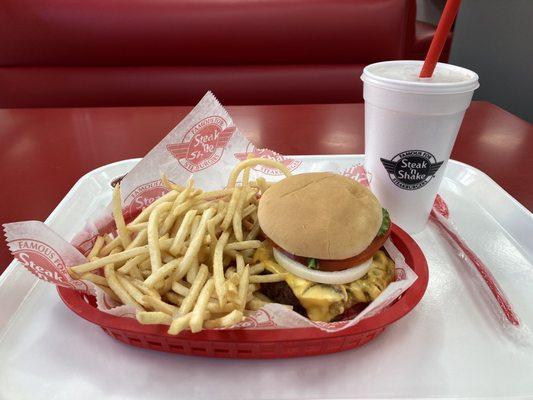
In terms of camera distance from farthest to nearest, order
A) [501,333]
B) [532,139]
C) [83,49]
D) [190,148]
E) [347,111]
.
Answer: [83,49] → [347,111] → [532,139] → [190,148] → [501,333]

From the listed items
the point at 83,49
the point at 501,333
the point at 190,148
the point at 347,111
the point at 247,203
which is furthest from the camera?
the point at 83,49

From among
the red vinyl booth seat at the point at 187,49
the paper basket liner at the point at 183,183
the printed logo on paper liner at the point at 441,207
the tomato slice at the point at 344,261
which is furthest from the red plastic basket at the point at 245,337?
the red vinyl booth seat at the point at 187,49

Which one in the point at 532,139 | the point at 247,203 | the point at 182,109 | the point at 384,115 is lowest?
the point at 532,139

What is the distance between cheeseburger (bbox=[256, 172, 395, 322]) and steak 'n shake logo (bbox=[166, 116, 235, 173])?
40cm

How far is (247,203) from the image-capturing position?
1287mm

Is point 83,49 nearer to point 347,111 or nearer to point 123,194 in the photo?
point 347,111

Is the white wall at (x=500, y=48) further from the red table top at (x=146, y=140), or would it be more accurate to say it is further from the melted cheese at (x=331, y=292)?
the melted cheese at (x=331, y=292)

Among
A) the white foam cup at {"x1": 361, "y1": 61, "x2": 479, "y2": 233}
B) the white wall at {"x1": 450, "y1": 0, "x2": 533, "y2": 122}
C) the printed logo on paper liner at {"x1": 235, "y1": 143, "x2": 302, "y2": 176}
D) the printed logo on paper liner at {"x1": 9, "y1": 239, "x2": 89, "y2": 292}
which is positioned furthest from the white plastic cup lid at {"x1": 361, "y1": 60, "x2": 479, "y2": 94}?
the white wall at {"x1": 450, "y1": 0, "x2": 533, "y2": 122}

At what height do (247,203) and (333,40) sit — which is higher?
(247,203)

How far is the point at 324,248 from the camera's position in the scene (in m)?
1.03

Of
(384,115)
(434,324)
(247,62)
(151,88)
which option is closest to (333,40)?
(247,62)

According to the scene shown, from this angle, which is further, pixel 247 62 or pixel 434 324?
pixel 247 62

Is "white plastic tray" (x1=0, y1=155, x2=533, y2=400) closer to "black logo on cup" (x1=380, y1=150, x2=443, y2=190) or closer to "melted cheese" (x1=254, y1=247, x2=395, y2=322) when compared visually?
"melted cheese" (x1=254, y1=247, x2=395, y2=322)

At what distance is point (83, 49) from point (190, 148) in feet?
7.98
